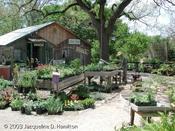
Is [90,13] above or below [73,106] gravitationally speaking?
above

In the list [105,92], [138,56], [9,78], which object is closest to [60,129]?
[105,92]

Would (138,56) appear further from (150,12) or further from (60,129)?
(60,129)

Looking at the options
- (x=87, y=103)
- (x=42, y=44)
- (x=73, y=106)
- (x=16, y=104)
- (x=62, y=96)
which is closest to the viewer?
(x=73, y=106)

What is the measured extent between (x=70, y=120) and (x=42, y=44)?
20.8 metres

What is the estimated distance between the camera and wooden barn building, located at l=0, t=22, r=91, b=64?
28.1 m

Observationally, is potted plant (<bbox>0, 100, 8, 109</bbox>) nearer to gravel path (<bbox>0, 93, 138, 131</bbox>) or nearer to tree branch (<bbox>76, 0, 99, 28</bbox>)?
gravel path (<bbox>0, 93, 138, 131</bbox>)

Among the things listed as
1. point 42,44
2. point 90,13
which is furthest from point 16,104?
point 42,44

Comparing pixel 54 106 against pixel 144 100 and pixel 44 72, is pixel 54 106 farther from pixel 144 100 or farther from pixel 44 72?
pixel 44 72

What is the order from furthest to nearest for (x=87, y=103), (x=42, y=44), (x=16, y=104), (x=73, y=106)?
(x=42, y=44) < (x=87, y=103) < (x=16, y=104) < (x=73, y=106)

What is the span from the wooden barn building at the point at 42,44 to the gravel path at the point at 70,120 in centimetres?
A: 1573

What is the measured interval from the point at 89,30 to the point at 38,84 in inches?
1110

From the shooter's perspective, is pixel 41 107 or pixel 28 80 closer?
pixel 41 107

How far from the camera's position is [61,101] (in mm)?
11234

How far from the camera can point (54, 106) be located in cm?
1066
